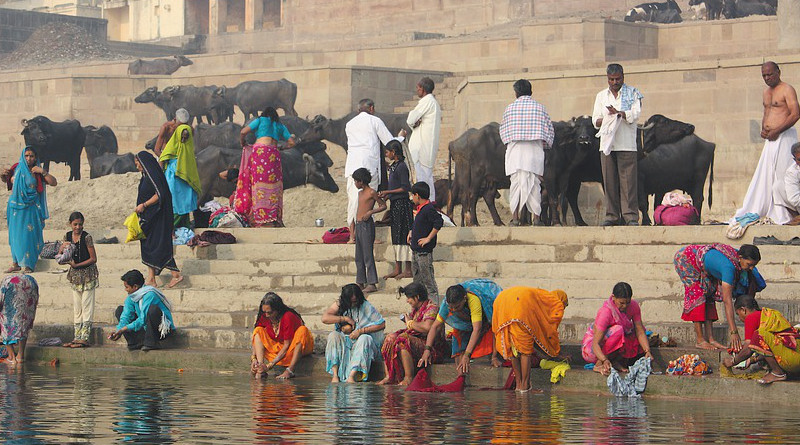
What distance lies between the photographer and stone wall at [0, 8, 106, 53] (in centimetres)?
4259

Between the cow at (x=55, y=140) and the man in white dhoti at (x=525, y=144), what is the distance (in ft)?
42.6

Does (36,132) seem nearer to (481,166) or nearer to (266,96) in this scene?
(266,96)

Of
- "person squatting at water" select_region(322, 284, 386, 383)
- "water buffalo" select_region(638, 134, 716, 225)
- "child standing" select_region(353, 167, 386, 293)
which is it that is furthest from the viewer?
"water buffalo" select_region(638, 134, 716, 225)

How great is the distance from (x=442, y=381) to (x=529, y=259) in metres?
2.74

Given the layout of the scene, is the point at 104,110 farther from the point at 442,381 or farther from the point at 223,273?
the point at 442,381

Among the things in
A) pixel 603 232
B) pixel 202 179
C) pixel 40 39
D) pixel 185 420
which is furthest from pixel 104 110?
pixel 185 420

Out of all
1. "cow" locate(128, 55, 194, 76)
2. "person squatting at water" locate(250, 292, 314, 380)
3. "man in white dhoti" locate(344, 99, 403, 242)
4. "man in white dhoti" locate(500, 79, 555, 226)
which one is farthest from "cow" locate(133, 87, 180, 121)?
"person squatting at water" locate(250, 292, 314, 380)

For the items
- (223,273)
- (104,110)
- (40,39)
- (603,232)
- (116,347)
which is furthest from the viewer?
(40,39)

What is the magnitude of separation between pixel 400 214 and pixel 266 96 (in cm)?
1562

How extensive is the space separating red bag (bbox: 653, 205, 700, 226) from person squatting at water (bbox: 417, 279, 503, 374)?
3.46 m

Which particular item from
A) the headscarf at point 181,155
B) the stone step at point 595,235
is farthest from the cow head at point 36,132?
the stone step at point 595,235

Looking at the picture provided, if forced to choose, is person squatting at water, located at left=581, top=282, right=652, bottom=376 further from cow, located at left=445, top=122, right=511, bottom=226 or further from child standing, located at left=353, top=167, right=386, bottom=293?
cow, located at left=445, top=122, right=511, bottom=226

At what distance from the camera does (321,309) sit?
1239 centimetres

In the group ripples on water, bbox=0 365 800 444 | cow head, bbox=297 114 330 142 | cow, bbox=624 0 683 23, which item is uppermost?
cow, bbox=624 0 683 23
